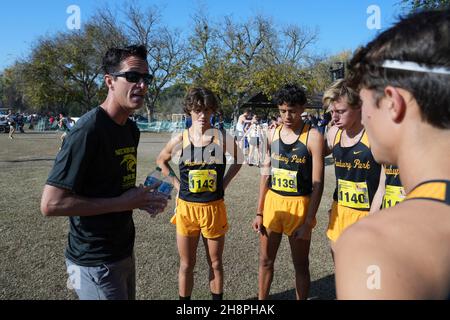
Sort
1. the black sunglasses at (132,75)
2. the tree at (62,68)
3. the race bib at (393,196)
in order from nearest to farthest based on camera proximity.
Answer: the black sunglasses at (132,75) < the race bib at (393,196) < the tree at (62,68)

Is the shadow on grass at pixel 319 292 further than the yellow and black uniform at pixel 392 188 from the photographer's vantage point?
Yes

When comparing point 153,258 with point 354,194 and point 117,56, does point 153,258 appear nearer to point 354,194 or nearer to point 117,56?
point 354,194

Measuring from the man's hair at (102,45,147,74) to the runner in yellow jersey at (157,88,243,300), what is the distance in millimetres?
1101

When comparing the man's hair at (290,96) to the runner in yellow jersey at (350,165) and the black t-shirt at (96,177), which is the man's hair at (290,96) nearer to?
the runner in yellow jersey at (350,165)

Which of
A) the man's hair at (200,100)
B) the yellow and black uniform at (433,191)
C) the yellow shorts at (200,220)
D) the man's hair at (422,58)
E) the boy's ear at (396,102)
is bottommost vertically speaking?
the yellow shorts at (200,220)

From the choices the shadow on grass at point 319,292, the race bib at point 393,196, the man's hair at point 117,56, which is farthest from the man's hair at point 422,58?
the shadow on grass at point 319,292

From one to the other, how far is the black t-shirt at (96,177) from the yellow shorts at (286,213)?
1.61 metres

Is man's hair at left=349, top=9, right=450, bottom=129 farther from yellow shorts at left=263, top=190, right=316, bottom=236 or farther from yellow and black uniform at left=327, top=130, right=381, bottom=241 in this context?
yellow shorts at left=263, top=190, right=316, bottom=236

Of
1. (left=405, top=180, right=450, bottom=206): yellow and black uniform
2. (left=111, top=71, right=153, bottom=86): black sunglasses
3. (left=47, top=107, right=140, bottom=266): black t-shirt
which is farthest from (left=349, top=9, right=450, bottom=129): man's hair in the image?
(left=111, top=71, right=153, bottom=86): black sunglasses

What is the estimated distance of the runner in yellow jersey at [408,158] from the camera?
2.58ft

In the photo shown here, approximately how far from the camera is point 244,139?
604 inches

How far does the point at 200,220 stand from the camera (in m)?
3.38

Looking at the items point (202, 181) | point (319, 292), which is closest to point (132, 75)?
point (202, 181)

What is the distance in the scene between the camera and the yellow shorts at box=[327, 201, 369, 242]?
3031mm
